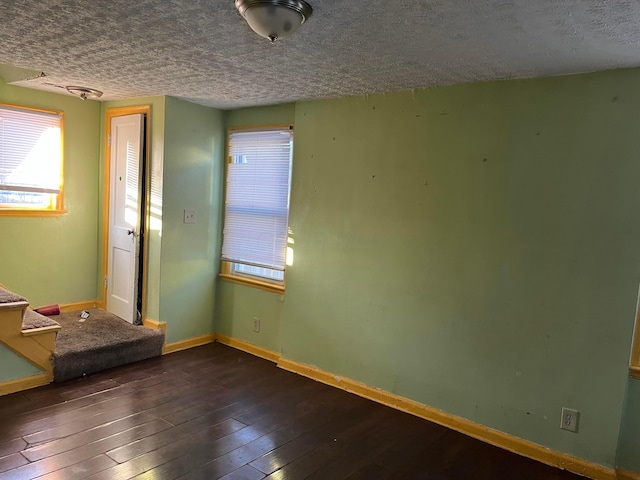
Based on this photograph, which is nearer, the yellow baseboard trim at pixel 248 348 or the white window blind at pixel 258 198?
the white window blind at pixel 258 198

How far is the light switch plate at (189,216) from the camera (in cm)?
402

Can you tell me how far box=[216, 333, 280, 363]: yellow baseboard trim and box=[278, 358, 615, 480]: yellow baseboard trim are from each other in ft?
0.85

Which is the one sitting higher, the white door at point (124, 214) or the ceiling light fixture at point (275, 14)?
the ceiling light fixture at point (275, 14)

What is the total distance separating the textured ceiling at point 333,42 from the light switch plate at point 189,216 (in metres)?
1.20

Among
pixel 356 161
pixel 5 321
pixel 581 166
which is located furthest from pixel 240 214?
pixel 581 166

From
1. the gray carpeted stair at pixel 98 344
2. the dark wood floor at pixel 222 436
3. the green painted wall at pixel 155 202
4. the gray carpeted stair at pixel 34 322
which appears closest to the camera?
the dark wood floor at pixel 222 436

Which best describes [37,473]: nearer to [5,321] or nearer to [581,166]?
[5,321]

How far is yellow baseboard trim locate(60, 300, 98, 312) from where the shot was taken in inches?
172

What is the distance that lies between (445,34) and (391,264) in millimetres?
1600

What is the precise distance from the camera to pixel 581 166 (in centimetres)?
249

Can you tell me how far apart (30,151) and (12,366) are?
1.93m

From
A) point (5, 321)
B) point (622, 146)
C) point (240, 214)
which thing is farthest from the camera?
point (240, 214)

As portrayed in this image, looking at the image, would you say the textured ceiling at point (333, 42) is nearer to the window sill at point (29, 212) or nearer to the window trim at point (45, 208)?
the window trim at point (45, 208)

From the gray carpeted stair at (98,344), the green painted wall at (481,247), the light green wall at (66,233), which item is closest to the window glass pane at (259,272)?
the green painted wall at (481,247)
